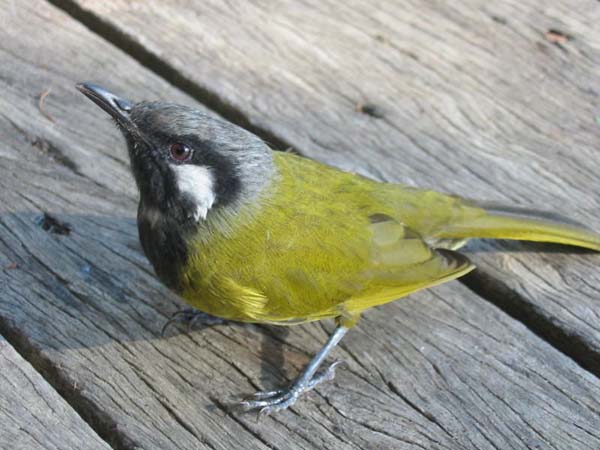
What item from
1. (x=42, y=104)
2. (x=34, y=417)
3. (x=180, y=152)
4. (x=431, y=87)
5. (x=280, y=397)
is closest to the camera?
(x=34, y=417)

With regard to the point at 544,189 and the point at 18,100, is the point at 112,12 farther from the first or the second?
the point at 544,189

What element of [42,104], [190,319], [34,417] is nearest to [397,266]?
[190,319]

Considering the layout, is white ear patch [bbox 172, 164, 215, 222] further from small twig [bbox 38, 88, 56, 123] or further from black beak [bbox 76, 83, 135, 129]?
small twig [bbox 38, 88, 56, 123]

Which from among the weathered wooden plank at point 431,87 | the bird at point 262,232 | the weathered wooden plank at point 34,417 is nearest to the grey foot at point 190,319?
the bird at point 262,232

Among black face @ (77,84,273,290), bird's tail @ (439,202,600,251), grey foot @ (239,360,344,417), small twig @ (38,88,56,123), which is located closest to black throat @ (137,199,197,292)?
black face @ (77,84,273,290)

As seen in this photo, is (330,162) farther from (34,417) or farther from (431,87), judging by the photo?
(34,417)

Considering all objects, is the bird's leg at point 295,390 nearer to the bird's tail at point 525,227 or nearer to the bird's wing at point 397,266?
the bird's wing at point 397,266

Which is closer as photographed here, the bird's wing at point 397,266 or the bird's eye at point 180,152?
the bird's eye at point 180,152

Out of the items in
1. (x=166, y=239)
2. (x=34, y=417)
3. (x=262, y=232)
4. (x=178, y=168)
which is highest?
(x=178, y=168)
